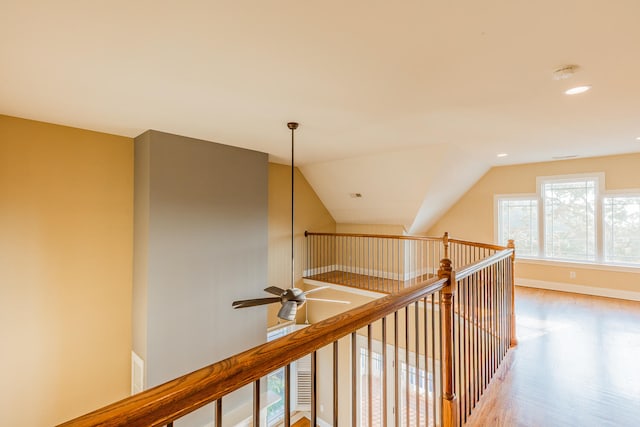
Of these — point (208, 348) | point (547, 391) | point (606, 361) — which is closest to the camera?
point (547, 391)

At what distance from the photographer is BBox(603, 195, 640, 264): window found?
197 inches

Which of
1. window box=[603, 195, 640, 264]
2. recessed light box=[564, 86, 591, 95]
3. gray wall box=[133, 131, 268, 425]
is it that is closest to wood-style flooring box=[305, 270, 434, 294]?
gray wall box=[133, 131, 268, 425]

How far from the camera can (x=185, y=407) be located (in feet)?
2.31

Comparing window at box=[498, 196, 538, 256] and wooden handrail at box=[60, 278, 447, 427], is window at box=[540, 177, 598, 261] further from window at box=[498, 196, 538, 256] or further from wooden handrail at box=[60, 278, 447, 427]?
wooden handrail at box=[60, 278, 447, 427]

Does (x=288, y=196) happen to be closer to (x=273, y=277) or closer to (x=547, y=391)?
(x=273, y=277)

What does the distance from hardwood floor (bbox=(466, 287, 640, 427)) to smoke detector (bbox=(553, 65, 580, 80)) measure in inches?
99.6

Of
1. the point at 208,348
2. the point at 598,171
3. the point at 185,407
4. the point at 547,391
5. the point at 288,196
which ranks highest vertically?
the point at 598,171

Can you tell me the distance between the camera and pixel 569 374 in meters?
2.74

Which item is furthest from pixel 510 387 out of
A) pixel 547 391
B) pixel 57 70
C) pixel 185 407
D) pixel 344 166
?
pixel 57 70

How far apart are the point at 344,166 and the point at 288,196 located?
1340 mm

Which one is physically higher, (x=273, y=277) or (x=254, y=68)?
(x=254, y=68)

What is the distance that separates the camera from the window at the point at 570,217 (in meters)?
5.43

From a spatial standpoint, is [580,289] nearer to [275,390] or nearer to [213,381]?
[275,390]

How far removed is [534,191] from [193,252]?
641cm
